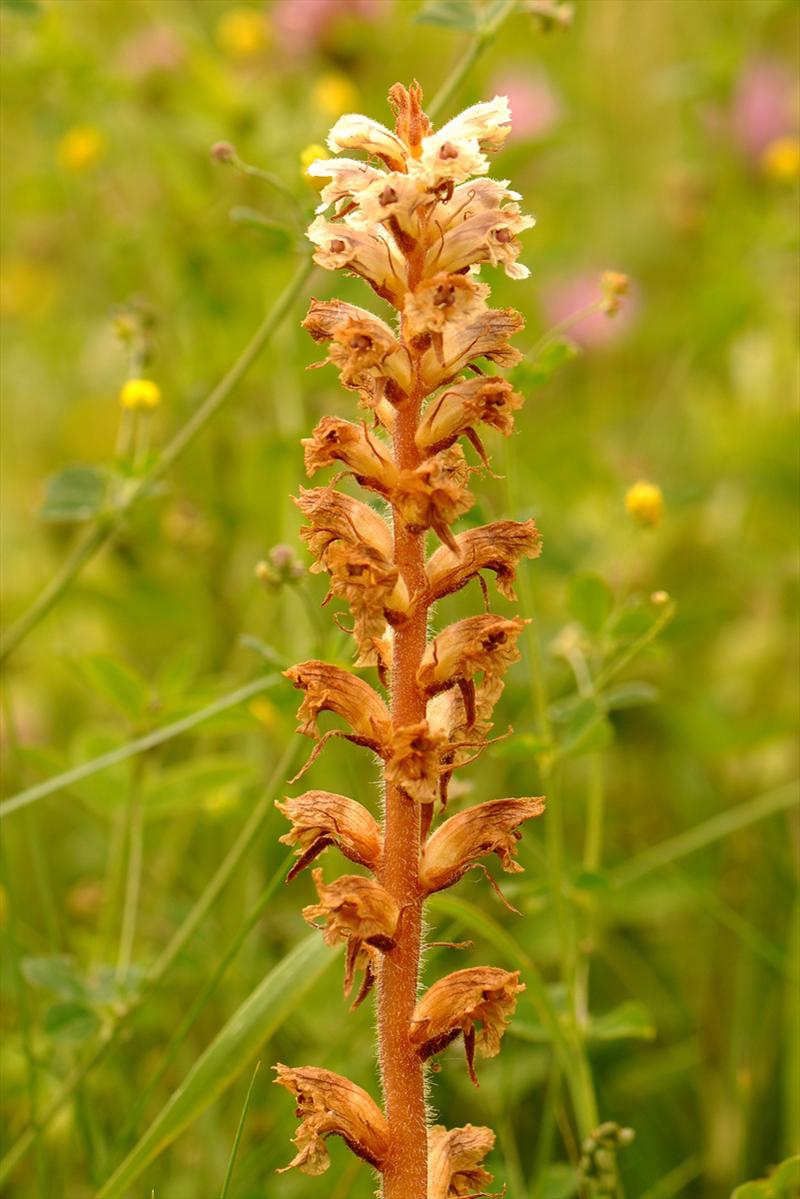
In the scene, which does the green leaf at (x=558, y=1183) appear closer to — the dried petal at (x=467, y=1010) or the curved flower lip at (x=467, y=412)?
the dried petal at (x=467, y=1010)

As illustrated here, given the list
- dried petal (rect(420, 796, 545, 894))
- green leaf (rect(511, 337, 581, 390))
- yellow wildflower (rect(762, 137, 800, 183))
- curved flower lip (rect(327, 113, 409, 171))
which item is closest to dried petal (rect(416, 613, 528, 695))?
dried petal (rect(420, 796, 545, 894))

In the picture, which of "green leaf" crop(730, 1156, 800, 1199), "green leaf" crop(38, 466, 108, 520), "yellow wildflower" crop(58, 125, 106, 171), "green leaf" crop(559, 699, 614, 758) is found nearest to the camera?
"green leaf" crop(730, 1156, 800, 1199)

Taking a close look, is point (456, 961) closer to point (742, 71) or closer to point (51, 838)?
point (51, 838)

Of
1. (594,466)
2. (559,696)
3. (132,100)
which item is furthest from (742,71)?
(559,696)

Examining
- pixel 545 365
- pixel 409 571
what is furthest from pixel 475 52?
pixel 409 571

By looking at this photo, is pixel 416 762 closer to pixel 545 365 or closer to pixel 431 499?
pixel 431 499

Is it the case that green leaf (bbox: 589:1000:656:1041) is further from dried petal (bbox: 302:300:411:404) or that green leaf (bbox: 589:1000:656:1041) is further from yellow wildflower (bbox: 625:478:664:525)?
dried petal (bbox: 302:300:411:404)

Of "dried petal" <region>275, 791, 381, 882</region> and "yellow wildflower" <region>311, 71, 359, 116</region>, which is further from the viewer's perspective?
"yellow wildflower" <region>311, 71, 359, 116</region>
